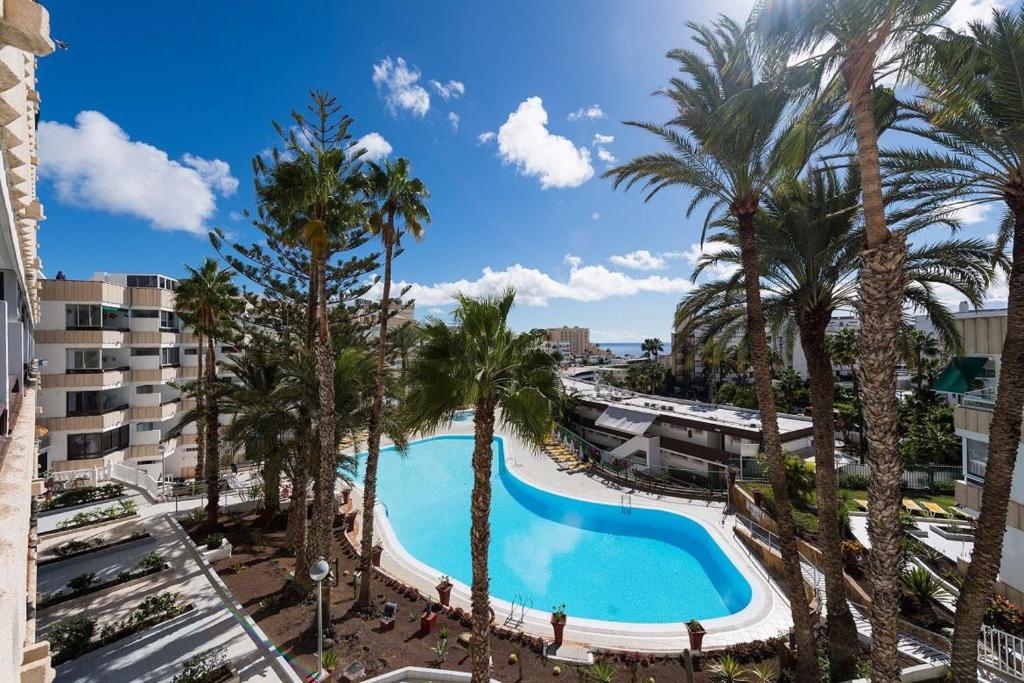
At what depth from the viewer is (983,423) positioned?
10203mm

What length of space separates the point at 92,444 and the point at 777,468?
28.3 metres

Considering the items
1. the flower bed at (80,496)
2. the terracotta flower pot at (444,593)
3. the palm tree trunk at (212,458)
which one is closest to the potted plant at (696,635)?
the terracotta flower pot at (444,593)

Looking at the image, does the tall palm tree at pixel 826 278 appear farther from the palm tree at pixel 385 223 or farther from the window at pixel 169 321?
the window at pixel 169 321

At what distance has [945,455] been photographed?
68.1 ft

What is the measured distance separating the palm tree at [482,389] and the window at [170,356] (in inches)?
1025

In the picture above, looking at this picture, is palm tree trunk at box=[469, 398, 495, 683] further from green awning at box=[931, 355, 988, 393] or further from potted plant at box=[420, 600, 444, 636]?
green awning at box=[931, 355, 988, 393]

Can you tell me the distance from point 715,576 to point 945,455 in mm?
16737

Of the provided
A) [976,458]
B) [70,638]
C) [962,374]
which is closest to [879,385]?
[962,374]

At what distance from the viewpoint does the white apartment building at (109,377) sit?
19.2 meters

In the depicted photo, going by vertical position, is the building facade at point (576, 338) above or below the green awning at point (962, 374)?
above

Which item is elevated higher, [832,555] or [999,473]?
[999,473]

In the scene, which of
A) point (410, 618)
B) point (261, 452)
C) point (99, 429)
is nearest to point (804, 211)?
point (410, 618)

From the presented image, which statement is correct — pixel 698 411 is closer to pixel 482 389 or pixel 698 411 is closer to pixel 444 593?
pixel 444 593

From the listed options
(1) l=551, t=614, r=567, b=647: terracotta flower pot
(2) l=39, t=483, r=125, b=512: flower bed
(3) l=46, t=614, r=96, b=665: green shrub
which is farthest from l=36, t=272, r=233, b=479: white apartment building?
(1) l=551, t=614, r=567, b=647: terracotta flower pot
